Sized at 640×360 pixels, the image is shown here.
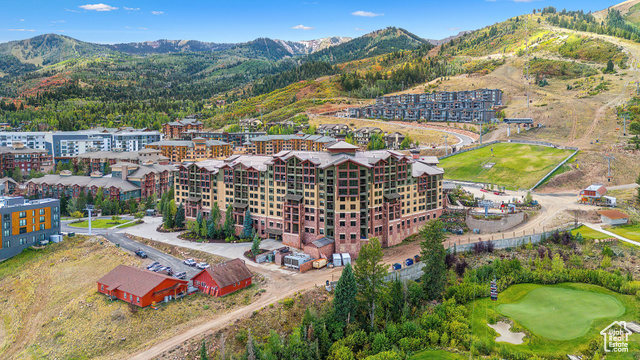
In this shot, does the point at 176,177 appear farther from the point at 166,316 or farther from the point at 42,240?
the point at 166,316

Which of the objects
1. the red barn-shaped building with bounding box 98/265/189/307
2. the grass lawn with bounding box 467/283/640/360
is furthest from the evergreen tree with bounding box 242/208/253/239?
the grass lawn with bounding box 467/283/640/360

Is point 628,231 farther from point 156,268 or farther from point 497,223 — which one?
point 156,268

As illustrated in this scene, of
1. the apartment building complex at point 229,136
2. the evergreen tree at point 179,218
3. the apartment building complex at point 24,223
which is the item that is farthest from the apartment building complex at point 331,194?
the apartment building complex at point 229,136

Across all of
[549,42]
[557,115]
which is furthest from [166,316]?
[549,42]

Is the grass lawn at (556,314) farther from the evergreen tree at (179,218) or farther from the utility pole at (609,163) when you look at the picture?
the evergreen tree at (179,218)

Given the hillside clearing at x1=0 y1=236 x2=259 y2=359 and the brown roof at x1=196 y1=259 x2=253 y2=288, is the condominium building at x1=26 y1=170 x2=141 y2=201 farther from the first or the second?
the brown roof at x1=196 y1=259 x2=253 y2=288

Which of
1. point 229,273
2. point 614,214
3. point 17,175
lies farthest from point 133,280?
point 17,175
